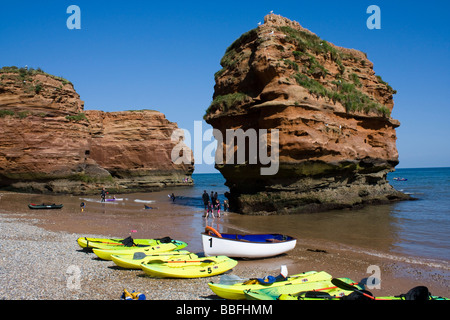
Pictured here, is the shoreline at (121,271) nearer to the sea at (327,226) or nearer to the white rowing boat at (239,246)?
the white rowing boat at (239,246)

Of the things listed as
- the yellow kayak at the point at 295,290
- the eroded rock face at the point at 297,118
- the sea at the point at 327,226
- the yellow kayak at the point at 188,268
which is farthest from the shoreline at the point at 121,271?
the eroded rock face at the point at 297,118

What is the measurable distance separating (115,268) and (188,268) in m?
2.20

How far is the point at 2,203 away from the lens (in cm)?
2534

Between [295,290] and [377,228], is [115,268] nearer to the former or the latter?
[295,290]

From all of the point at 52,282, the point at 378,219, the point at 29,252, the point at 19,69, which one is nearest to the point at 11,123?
the point at 19,69

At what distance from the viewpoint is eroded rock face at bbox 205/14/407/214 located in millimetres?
22047

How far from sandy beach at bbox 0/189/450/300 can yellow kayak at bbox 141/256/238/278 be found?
17cm

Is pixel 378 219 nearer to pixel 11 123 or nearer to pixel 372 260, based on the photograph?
pixel 372 260

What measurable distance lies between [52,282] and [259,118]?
57.2ft

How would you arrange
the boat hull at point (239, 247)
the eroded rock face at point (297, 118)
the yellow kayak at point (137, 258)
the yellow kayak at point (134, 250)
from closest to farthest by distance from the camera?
the yellow kayak at point (137, 258) < the yellow kayak at point (134, 250) < the boat hull at point (239, 247) < the eroded rock face at point (297, 118)

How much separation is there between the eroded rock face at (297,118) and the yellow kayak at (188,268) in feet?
45.4

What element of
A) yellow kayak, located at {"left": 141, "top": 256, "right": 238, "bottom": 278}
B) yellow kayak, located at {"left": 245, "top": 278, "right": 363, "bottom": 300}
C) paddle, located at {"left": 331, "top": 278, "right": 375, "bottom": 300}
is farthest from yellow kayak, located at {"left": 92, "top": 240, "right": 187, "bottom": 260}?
paddle, located at {"left": 331, "top": 278, "right": 375, "bottom": 300}

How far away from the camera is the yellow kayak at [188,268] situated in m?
8.31

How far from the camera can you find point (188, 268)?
860 centimetres
